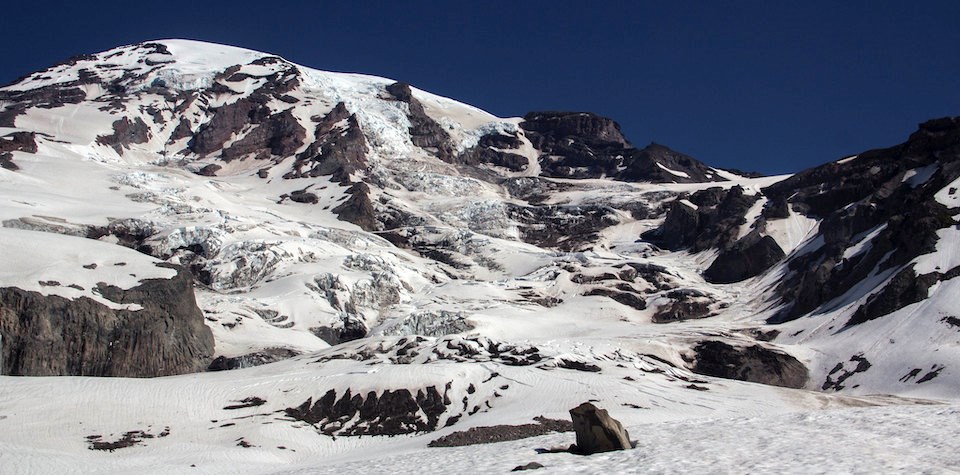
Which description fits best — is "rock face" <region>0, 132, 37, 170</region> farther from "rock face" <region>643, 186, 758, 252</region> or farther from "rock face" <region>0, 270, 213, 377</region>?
"rock face" <region>643, 186, 758, 252</region>

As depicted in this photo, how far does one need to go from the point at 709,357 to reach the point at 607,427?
68650 millimetres

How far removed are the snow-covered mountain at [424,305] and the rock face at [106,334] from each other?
22 cm

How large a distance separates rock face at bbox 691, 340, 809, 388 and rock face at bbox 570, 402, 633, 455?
210ft

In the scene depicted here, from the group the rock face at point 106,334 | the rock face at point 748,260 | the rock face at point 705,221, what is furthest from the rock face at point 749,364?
the rock face at point 705,221

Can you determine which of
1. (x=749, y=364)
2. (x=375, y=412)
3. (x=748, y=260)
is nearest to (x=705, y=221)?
(x=748, y=260)

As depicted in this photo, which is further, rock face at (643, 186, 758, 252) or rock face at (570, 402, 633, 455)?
rock face at (643, 186, 758, 252)

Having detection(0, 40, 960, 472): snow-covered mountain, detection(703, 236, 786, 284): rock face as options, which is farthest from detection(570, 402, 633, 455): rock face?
detection(703, 236, 786, 284): rock face

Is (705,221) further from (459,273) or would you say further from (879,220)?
(459,273)

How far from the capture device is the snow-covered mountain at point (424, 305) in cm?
5434

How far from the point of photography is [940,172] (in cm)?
11212

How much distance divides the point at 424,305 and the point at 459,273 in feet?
83.4

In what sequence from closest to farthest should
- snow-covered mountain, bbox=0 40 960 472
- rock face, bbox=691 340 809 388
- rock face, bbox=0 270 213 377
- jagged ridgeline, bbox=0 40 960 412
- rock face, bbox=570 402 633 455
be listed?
rock face, bbox=570 402 633 455, snow-covered mountain, bbox=0 40 960 472, rock face, bbox=0 270 213 377, jagged ridgeline, bbox=0 40 960 412, rock face, bbox=691 340 809 388

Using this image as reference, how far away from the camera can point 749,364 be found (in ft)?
290

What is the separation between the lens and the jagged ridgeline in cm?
7750
